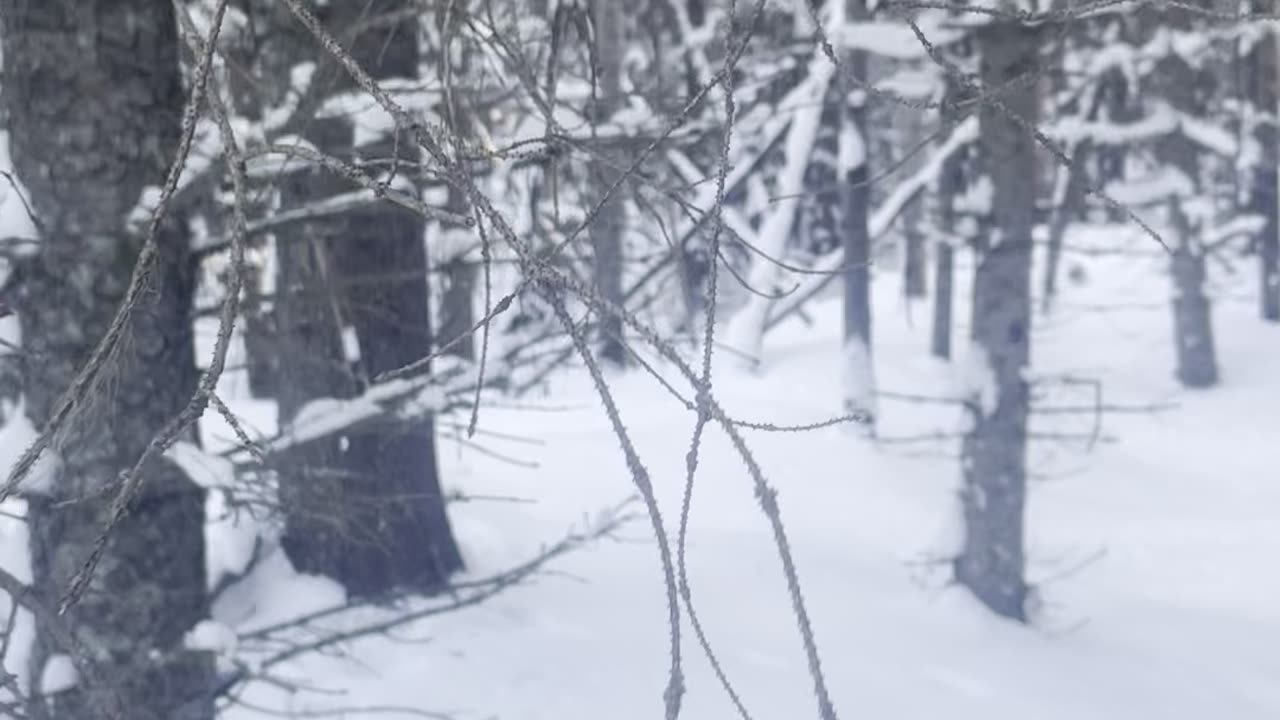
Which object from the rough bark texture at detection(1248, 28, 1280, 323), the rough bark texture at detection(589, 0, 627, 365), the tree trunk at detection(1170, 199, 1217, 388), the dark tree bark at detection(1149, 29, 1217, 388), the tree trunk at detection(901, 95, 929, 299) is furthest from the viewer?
the tree trunk at detection(1170, 199, 1217, 388)

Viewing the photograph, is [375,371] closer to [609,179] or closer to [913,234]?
[609,179]

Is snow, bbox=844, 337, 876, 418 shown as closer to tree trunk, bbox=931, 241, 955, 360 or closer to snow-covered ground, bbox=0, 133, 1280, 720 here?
snow-covered ground, bbox=0, 133, 1280, 720

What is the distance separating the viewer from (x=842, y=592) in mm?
7297

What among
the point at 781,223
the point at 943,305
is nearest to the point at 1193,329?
the point at 943,305

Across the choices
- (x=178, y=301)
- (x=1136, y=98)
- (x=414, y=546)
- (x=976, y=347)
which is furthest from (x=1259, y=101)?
(x=178, y=301)

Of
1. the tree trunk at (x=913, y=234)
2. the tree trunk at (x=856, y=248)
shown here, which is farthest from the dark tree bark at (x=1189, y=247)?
the tree trunk at (x=856, y=248)

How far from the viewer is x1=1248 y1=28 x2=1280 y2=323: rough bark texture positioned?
15.5 metres

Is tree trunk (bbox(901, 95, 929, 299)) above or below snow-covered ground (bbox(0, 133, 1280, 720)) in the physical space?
above

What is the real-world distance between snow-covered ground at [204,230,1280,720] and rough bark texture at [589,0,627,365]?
2.35 ft

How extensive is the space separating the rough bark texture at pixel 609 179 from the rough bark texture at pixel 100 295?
43.1 inches

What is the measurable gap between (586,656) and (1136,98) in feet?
35.1

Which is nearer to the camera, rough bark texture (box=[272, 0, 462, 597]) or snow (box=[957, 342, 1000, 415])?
rough bark texture (box=[272, 0, 462, 597])

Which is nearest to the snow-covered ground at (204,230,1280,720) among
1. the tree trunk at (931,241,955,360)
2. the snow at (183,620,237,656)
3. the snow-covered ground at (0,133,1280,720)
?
the snow-covered ground at (0,133,1280,720)

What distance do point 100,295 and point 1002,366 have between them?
206 inches
